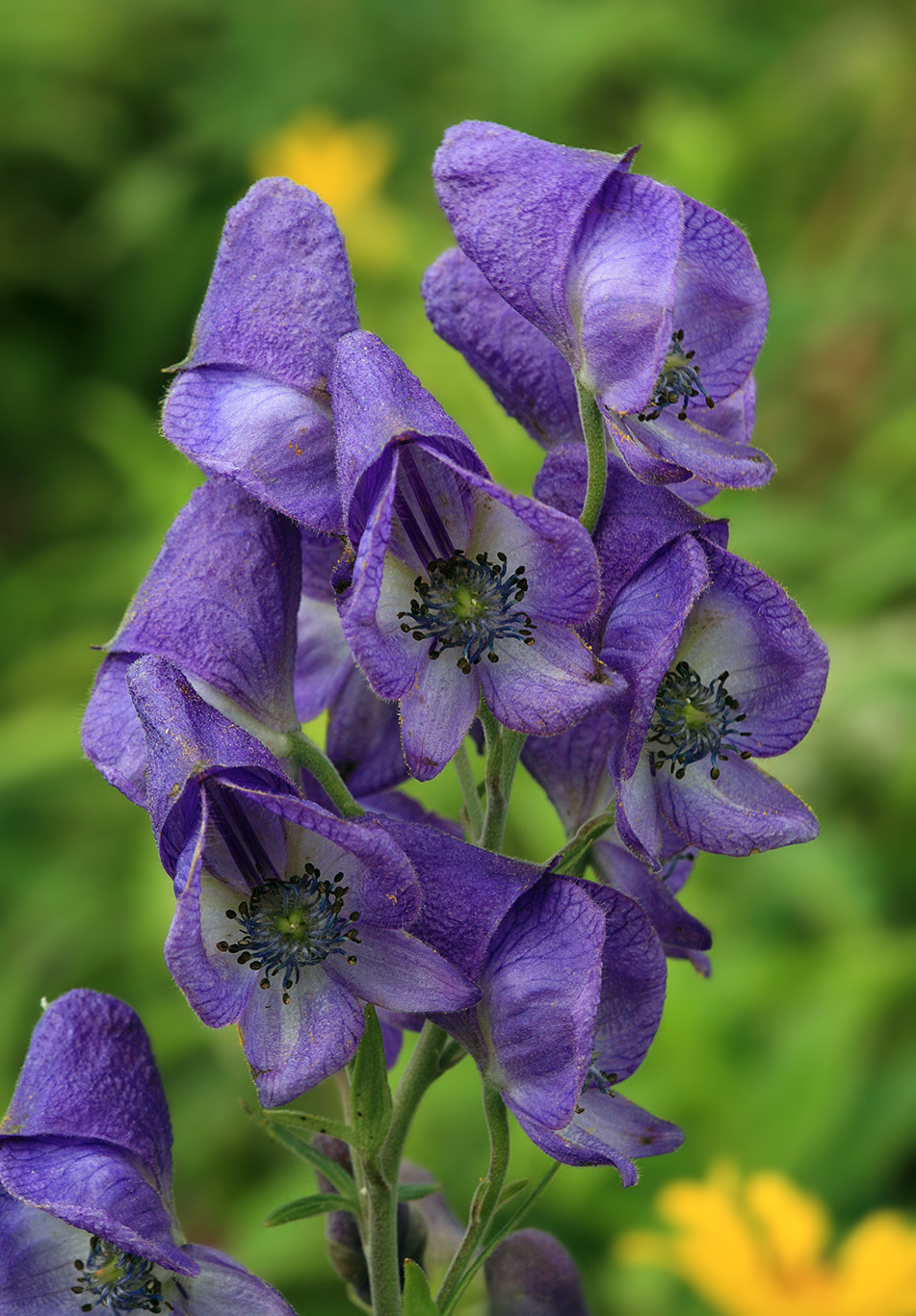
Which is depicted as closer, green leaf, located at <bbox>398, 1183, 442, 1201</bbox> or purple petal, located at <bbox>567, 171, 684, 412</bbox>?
purple petal, located at <bbox>567, 171, 684, 412</bbox>

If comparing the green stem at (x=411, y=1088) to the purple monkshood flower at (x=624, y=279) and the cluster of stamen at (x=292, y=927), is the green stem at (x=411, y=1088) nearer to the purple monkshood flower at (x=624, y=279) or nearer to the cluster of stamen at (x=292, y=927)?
the cluster of stamen at (x=292, y=927)

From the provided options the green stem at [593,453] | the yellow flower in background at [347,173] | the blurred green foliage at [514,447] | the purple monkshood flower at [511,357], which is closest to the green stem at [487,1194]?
the green stem at [593,453]

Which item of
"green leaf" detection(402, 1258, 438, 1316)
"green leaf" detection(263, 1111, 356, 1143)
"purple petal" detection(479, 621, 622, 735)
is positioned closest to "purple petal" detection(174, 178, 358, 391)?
"purple petal" detection(479, 621, 622, 735)

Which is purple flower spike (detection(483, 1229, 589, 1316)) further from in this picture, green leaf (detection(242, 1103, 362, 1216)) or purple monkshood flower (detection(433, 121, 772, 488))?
purple monkshood flower (detection(433, 121, 772, 488))

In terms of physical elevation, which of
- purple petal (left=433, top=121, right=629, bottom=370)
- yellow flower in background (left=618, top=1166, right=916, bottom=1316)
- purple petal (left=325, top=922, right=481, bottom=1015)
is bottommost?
yellow flower in background (left=618, top=1166, right=916, bottom=1316)

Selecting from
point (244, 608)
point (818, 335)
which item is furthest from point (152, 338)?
point (244, 608)

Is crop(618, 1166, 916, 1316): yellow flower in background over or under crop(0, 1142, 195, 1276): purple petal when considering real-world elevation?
under

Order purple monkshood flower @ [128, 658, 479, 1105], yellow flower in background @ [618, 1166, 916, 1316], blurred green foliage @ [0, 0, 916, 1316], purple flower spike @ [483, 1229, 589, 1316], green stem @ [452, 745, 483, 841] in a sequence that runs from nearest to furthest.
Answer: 1. purple monkshood flower @ [128, 658, 479, 1105]
2. green stem @ [452, 745, 483, 841]
3. purple flower spike @ [483, 1229, 589, 1316]
4. yellow flower in background @ [618, 1166, 916, 1316]
5. blurred green foliage @ [0, 0, 916, 1316]
